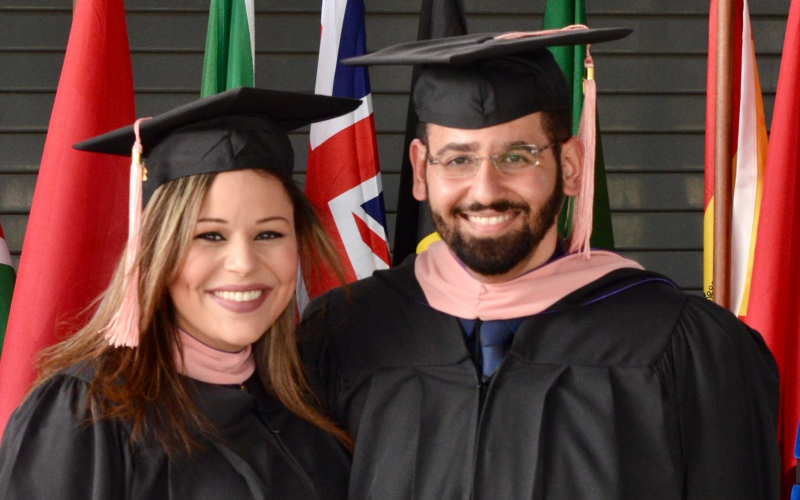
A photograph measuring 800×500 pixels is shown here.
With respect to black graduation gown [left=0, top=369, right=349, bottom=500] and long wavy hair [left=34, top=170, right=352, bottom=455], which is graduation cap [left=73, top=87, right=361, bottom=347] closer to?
long wavy hair [left=34, top=170, right=352, bottom=455]

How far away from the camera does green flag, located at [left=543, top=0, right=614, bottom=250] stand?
3062mm

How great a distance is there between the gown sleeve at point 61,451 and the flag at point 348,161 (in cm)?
148

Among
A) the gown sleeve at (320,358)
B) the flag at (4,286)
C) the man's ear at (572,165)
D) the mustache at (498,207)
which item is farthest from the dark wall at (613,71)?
the mustache at (498,207)

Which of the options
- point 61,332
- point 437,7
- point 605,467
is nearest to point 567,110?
point 605,467

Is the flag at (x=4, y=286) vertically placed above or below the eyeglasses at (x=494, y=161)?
below

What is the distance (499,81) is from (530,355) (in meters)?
0.58

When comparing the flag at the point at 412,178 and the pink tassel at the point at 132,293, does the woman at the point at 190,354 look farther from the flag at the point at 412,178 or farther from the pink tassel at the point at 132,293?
the flag at the point at 412,178

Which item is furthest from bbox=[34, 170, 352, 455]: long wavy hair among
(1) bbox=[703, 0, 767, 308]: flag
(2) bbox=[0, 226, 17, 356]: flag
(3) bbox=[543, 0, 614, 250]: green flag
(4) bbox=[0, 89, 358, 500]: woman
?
(1) bbox=[703, 0, 767, 308]: flag

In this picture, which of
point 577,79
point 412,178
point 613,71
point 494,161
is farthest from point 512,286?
point 613,71

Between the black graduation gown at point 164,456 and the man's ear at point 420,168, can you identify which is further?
the man's ear at point 420,168

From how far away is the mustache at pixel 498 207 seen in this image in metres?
1.82

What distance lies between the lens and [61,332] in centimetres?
261

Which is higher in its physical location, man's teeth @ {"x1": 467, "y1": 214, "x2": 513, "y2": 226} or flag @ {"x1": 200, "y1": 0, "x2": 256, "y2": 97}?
flag @ {"x1": 200, "y1": 0, "x2": 256, "y2": 97}

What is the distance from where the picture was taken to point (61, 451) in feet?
5.12
